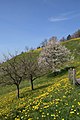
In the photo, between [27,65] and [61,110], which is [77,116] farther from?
[27,65]

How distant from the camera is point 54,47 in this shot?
5181 centimetres

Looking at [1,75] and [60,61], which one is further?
[60,61]

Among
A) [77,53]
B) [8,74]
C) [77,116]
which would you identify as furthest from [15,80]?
[77,53]

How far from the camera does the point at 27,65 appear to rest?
29391mm

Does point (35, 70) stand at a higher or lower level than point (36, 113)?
higher

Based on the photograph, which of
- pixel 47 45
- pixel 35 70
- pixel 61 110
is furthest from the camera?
pixel 47 45

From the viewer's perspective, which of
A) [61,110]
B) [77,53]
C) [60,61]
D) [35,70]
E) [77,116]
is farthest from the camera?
[77,53]

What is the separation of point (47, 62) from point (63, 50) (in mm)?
4517

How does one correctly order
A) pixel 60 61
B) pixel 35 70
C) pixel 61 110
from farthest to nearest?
pixel 60 61, pixel 35 70, pixel 61 110

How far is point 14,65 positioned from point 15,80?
71.1 inches

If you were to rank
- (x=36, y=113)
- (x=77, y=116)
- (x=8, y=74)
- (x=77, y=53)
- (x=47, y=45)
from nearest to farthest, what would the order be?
(x=77, y=116) → (x=36, y=113) → (x=8, y=74) → (x=47, y=45) → (x=77, y=53)

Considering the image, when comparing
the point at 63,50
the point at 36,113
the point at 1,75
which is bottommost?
the point at 36,113

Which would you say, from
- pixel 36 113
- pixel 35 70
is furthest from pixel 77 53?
pixel 36 113

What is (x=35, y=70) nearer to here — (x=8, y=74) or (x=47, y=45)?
(x=8, y=74)
